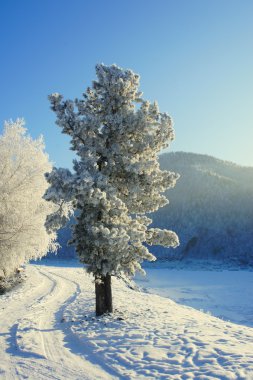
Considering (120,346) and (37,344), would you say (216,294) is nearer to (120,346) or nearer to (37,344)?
(120,346)

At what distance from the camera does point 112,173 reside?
1734cm

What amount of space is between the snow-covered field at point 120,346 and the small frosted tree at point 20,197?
8516mm

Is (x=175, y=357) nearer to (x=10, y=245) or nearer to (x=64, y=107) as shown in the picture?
(x=64, y=107)

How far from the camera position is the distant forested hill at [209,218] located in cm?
7306

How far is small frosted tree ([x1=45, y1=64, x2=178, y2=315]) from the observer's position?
15906 millimetres

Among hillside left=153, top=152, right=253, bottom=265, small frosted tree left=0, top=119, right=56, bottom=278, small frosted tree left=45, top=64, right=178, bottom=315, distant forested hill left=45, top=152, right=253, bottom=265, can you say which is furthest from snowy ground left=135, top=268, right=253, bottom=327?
hillside left=153, top=152, right=253, bottom=265

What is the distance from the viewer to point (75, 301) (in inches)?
885

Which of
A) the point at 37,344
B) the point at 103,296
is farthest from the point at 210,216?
the point at 37,344

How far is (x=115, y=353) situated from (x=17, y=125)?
21140mm

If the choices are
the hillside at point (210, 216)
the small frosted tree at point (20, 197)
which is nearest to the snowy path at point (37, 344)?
the small frosted tree at point (20, 197)

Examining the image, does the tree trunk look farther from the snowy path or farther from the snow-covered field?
the snowy path

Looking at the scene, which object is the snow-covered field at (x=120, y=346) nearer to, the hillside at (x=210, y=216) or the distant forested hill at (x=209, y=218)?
the distant forested hill at (x=209, y=218)

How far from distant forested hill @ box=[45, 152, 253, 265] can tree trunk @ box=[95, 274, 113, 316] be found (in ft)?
164

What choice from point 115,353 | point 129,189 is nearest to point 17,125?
point 129,189
